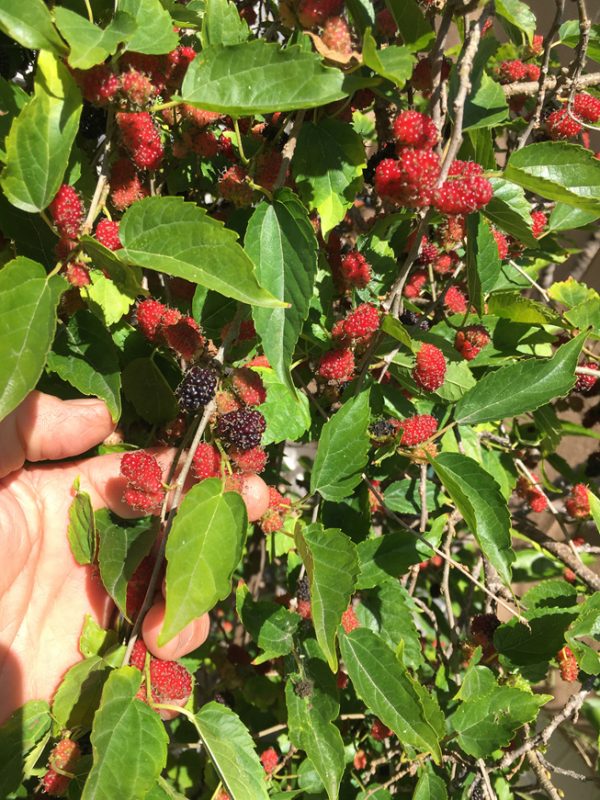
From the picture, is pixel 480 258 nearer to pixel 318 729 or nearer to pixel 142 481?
pixel 142 481

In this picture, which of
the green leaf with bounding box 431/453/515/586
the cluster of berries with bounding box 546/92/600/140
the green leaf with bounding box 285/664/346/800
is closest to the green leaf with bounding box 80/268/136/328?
the green leaf with bounding box 431/453/515/586

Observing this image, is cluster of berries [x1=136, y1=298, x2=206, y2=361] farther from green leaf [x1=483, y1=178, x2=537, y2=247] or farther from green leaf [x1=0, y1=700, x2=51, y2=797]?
green leaf [x1=0, y1=700, x2=51, y2=797]

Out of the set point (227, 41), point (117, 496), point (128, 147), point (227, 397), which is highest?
point (227, 41)

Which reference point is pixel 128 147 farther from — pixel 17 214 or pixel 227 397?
pixel 227 397

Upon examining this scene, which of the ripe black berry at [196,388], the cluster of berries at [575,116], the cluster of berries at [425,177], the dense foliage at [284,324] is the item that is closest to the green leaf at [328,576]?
the dense foliage at [284,324]

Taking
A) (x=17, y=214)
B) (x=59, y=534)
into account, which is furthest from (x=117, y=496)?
(x=17, y=214)

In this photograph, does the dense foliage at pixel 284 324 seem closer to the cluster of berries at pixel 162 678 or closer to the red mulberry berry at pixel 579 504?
the cluster of berries at pixel 162 678
